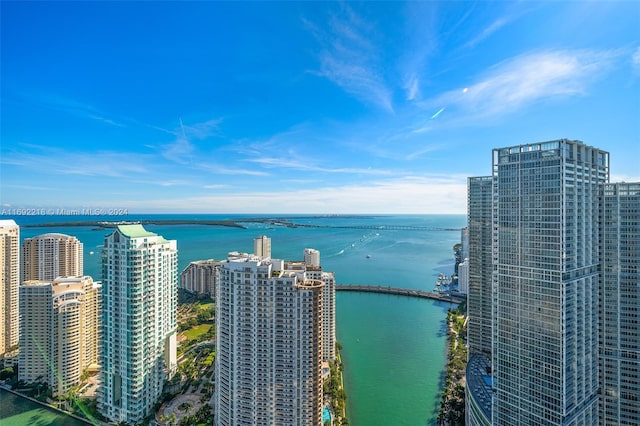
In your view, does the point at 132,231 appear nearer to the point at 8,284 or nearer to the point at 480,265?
the point at 8,284

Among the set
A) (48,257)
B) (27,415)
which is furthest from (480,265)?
(48,257)

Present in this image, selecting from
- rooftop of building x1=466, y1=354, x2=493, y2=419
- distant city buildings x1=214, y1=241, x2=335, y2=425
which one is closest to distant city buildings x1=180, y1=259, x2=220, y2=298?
distant city buildings x1=214, y1=241, x2=335, y2=425

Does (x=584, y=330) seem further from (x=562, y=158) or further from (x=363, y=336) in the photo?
(x=363, y=336)

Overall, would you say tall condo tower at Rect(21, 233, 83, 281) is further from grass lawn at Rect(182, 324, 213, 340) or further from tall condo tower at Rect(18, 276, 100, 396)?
tall condo tower at Rect(18, 276, 100, 396)

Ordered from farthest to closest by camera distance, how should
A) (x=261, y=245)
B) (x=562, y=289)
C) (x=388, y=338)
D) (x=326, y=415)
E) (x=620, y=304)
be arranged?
(x=261, y=245) < (x=388, y=338) < (x=326, y=415) < (x=620, y=304) < (x=562, y=289)

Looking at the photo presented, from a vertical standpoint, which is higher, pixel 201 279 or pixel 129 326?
pixel 129 326

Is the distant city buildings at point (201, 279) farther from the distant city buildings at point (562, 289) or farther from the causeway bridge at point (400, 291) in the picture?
the distant city buildings at point (562, 289)

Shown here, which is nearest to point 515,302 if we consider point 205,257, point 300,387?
point 300,387
